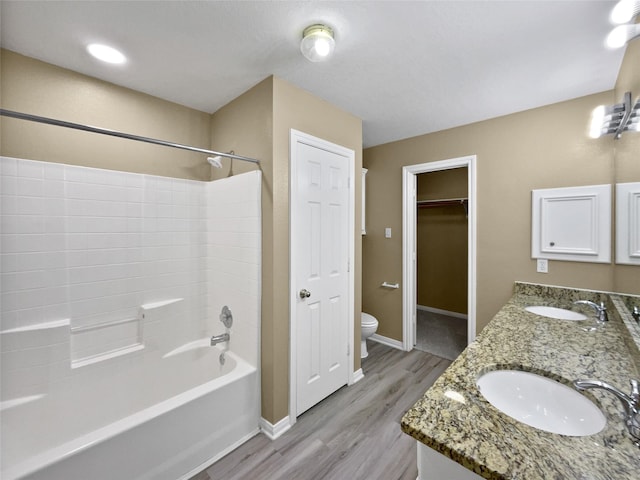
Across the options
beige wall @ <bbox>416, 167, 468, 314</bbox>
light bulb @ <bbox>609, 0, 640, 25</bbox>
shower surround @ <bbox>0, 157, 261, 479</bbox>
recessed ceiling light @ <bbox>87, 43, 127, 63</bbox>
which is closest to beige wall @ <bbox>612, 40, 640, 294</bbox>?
light bulb @ <bbox>609, 0, 640, 25</bbox>

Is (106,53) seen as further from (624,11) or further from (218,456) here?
(624,11)

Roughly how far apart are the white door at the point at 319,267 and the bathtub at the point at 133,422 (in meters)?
0.44

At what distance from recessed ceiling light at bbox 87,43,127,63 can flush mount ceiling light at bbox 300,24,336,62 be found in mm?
1127

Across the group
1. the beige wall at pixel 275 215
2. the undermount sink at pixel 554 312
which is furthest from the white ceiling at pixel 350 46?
the undermount sink at pixel 554 312

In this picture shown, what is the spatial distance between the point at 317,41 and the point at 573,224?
2300mm

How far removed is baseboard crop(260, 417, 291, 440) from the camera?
6.08 feet

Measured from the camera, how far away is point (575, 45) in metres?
1.54

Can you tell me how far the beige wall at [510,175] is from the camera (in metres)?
2.10

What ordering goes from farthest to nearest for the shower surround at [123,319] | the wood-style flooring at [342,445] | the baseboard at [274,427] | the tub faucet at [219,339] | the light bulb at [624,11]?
the tub faucet at [219,339]
the baseboard at [274,427]
the wood-style flooring at [342,445]
the shower surround at [123,319]
the light bulb at [624,11]

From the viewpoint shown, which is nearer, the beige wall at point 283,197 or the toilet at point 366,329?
the beige wall at point 283,197

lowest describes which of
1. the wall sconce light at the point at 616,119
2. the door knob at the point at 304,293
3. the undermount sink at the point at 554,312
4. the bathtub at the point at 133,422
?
the bathtub at the point at 133,422

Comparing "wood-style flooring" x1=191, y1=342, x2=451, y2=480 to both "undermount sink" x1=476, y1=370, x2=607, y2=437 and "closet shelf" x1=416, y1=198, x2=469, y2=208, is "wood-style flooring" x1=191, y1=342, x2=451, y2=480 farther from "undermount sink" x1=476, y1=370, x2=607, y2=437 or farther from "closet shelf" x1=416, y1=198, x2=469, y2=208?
"closet shelf" x1=416, y1=198, x2=469, y2=208

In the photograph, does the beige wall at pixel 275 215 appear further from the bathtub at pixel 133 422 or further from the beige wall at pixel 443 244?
the beige wall at pixel 443 244

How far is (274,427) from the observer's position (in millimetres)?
1858
